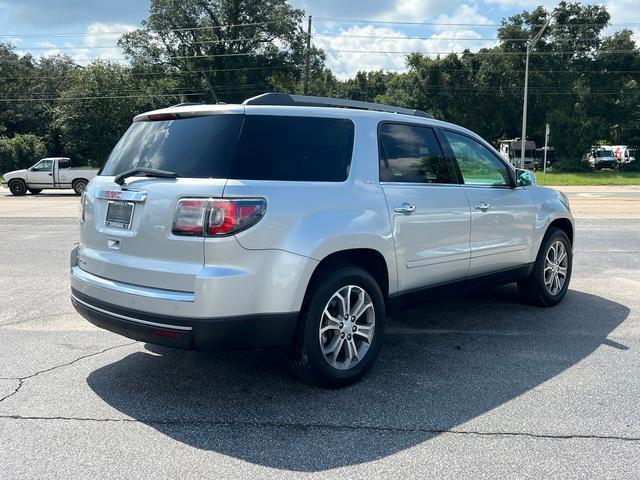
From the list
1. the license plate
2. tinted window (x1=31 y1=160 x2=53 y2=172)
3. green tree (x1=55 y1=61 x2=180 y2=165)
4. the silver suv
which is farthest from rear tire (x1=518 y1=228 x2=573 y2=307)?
green tree (x1=55 y1=61 x2=180 y2=165)

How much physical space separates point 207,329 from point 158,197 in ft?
2.83

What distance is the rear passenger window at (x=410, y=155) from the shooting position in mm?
4434

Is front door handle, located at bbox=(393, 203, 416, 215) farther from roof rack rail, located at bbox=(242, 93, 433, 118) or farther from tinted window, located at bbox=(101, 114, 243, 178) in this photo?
tinted window, located at bbox=(101, 114, 243, 178)

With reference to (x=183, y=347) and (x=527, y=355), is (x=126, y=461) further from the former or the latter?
→ (x=527, y=355)

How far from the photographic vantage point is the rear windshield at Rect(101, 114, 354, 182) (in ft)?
11.9

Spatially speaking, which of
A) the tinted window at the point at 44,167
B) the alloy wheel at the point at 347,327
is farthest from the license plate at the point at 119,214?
the tinted window at the point at 44,167

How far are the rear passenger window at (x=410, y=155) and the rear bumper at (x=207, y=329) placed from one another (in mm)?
1408

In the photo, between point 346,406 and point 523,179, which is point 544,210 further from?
point 346,406

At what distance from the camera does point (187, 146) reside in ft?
12.4

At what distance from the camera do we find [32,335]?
5.24 m

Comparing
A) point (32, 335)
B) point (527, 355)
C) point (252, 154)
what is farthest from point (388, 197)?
point (32, 335)

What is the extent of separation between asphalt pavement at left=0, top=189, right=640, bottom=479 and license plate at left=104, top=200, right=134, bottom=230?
1143mm

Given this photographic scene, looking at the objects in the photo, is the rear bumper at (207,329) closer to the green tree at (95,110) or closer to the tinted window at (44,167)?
the tinted window at (44,167)

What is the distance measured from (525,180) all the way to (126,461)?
4434mm
